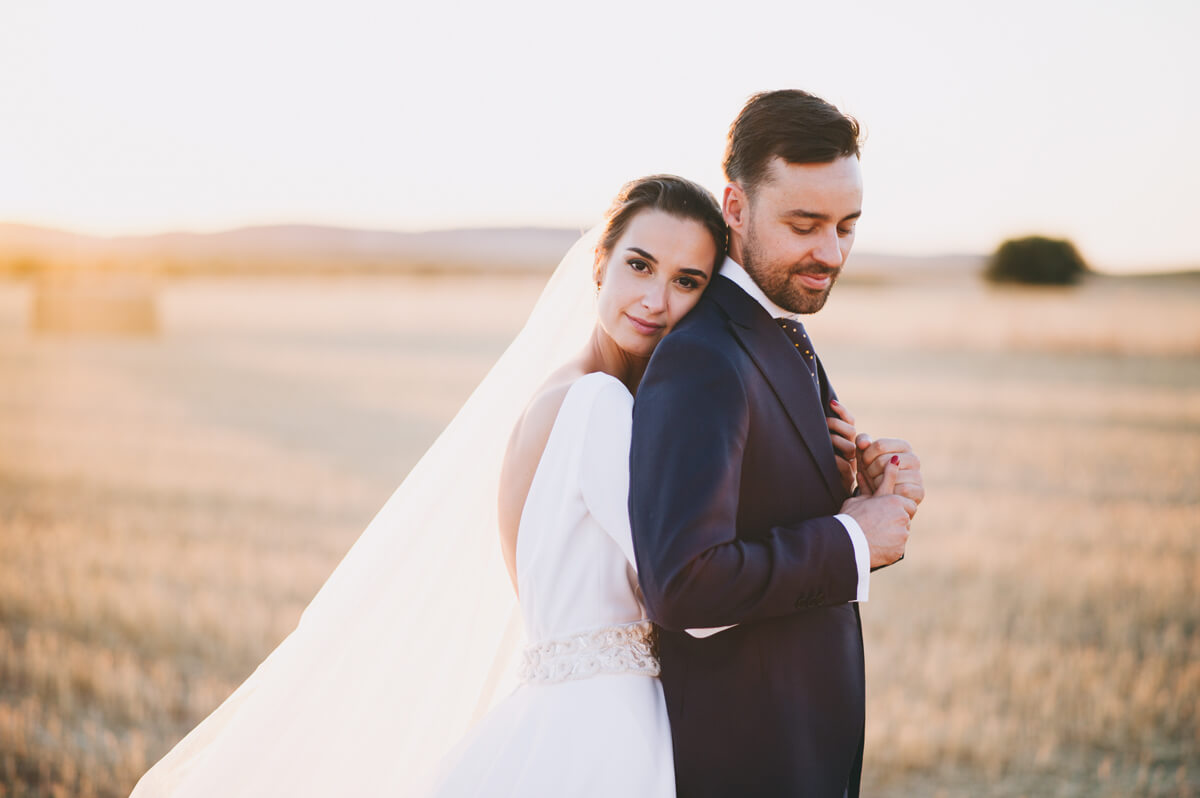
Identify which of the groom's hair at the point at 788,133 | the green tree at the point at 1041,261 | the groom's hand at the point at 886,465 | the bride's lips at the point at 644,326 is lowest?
the green tree at the point at 1041,261

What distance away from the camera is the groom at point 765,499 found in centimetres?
228

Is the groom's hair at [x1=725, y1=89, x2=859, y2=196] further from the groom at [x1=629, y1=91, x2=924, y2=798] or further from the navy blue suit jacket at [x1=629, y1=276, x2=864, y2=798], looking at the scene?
the navy blue suit jacket at [x1=629, y1=276, x2=864, y2=798]

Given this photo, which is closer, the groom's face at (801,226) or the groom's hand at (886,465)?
the groom's face at (801,226)

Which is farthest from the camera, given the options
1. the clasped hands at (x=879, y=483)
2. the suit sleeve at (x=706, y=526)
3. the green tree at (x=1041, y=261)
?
the green tree at (x=1041, y=261)

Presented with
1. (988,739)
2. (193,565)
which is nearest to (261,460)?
(193,565)

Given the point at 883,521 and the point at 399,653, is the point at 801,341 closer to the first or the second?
the point at 883,521

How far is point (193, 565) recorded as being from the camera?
8.64m

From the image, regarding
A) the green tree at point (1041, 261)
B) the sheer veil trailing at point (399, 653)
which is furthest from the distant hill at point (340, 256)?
the sheer veil trailing at point (399, 653)

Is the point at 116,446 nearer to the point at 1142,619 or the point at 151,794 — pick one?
the point at 151,794

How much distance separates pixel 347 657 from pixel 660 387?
159cm

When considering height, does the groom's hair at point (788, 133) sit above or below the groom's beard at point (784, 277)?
above

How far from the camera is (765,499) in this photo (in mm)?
Answer: 2523

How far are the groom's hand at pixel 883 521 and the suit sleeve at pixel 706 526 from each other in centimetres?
14

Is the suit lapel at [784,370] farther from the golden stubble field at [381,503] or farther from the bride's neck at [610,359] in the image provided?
the golden stubble field at [381,503]
